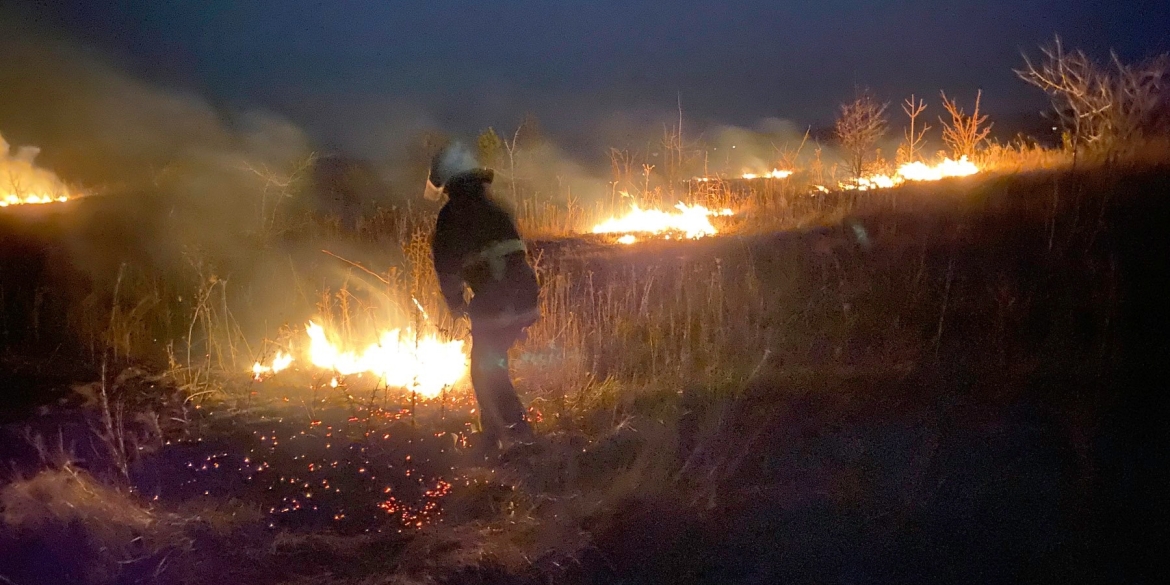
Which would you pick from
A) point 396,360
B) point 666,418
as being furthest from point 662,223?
point 666,418

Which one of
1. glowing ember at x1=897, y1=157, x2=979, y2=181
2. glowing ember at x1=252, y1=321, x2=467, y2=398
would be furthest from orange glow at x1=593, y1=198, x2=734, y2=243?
glowing ember at x1=252, y1=321, x2=467, y2=398

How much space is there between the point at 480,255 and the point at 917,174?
33.3ft

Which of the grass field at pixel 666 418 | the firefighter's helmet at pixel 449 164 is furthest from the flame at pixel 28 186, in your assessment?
the firefighter's helmet at pixel 449 164

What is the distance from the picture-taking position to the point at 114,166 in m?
15.6

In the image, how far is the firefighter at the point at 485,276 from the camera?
191 inches

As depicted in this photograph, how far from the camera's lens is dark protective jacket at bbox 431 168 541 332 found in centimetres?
483

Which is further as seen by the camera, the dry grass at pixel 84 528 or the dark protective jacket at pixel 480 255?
the dark protective jacket at pixel 480 255

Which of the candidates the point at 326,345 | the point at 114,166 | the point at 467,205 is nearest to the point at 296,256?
the point at 326,345

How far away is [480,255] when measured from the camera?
4852 millimetres

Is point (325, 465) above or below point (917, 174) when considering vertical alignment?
below

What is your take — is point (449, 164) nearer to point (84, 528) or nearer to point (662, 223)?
point (84, 528)

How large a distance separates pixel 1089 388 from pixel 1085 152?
623 centimetres

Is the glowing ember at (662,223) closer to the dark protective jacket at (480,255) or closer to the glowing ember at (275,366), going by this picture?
the glowing ember at (275,366)

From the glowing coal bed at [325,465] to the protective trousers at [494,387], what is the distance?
0.25 m
